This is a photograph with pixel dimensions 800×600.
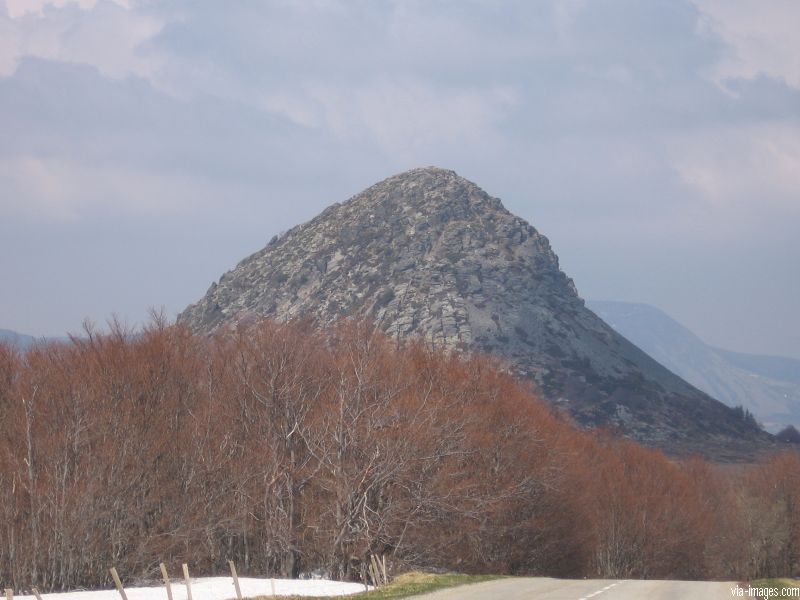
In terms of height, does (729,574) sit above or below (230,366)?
below

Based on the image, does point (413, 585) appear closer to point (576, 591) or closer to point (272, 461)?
point (576, 591)

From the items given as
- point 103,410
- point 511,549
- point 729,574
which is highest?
point 103,410

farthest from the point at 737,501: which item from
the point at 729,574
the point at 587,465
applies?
the point at 587,465

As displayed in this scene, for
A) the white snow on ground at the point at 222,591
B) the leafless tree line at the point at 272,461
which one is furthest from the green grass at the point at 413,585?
the leafless tree line at the point at 272,461

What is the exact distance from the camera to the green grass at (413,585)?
31.9 meters

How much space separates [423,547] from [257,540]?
1246 centimetres

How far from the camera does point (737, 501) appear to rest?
112m

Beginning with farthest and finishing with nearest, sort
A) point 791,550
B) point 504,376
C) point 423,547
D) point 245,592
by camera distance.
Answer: point 791,550, point 504,376, point 423,547, point 245,592

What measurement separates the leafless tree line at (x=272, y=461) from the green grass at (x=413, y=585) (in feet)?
43.9

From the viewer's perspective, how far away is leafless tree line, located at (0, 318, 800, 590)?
2076 inches

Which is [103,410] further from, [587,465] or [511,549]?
[587,465]

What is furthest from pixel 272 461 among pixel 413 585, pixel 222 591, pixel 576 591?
pixel 576 591

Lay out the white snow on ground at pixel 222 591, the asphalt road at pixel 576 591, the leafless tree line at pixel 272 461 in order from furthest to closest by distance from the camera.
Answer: the leafless tree line at pixel 272 461
the white snow on ground at pixel 222 591
the asphalt road at pixel 576 591

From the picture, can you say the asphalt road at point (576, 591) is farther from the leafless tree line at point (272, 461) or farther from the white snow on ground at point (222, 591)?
the leafless tree line at point (272, 461)
